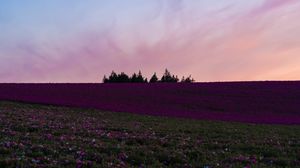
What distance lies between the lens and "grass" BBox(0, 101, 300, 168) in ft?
43.4

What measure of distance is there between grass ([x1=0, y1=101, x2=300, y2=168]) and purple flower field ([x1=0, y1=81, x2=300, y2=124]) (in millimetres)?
5978

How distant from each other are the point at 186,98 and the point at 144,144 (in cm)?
2059

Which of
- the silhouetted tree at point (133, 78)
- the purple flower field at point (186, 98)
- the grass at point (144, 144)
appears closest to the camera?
the grass at point (144, 144)

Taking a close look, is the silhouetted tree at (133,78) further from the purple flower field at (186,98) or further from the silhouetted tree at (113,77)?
the purple flower field at (186,98)

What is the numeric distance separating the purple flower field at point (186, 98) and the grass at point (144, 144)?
5.98 m

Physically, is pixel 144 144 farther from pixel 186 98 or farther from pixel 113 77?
pixel 113 77

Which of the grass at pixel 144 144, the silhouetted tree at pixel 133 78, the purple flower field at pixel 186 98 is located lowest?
the grass at pixel 144 144

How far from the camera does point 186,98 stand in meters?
37.1

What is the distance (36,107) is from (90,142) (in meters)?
15.0

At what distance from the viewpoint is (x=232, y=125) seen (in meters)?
25.4

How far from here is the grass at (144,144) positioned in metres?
13.2

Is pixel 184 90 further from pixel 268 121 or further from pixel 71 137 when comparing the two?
pixel 71 137

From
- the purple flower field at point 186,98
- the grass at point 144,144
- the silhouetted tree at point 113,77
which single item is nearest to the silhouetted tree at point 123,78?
the silhouetted tree at point 113,77

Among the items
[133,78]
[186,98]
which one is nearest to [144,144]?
[186,98]
